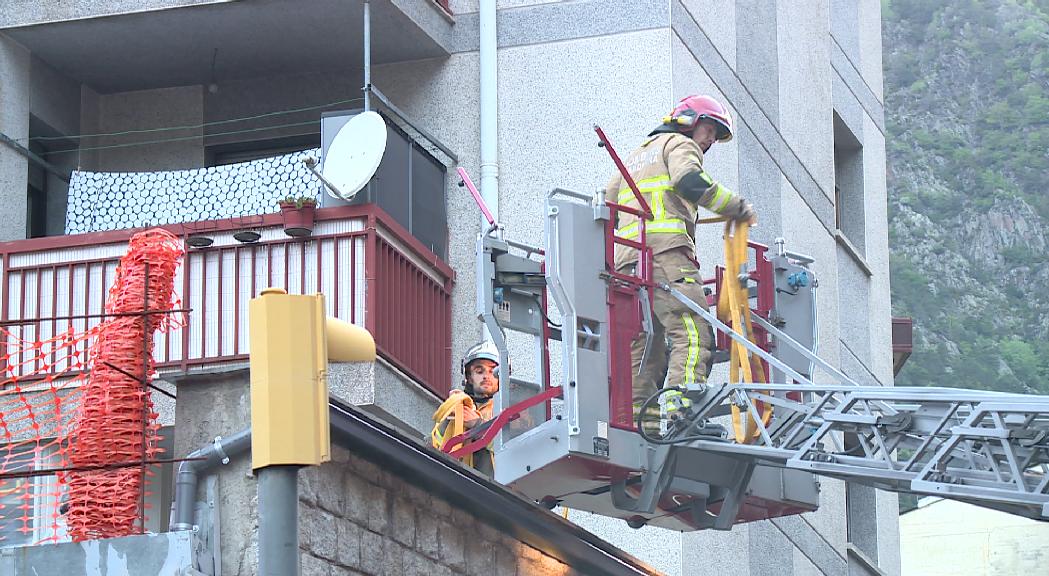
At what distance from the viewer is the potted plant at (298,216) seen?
48.9 ft

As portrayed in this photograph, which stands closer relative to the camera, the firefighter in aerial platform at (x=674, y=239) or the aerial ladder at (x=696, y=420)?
the aerial ladder at (x=696, y=420)

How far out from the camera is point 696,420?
1198 centimetres

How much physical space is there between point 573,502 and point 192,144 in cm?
712

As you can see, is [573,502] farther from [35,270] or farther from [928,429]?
[35,270]

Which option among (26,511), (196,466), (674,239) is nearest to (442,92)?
(674,239)

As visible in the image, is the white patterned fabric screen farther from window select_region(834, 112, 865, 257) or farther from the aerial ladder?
window select_region(834, 112, 865, 257)

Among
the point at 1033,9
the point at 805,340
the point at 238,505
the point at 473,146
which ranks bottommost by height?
the point at 238,505

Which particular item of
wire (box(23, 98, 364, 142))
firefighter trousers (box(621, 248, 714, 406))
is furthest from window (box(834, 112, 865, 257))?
firefighter trousers (box(621, 248, 714, 406))

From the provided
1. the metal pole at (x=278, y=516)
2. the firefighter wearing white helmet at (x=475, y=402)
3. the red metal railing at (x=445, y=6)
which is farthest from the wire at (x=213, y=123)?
the metal pole at (x=278, y=516)

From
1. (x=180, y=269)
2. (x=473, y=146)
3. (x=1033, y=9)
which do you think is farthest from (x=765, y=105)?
(x=1033, y=9)

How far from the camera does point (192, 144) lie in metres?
18.1

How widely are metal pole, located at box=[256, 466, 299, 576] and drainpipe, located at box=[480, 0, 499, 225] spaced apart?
416 inches

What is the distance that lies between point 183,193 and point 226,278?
5.02 ft

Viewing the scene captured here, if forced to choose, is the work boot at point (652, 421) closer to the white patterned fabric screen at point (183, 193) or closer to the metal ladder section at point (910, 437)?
the metal ladder section at point (910, 437)
